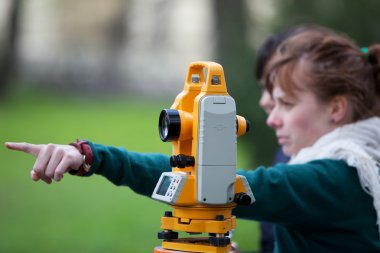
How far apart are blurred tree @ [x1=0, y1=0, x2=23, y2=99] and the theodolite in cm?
1254

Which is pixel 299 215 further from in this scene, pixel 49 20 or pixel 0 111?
pixel 49 20

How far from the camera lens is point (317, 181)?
3184 millimetres

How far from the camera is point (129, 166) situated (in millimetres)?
2854

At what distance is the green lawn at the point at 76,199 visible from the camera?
23.9ft

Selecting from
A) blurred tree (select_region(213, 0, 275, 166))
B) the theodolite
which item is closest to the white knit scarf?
the theodolite

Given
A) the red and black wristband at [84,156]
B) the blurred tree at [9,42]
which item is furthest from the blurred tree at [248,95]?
the blurred tree at [9,42]

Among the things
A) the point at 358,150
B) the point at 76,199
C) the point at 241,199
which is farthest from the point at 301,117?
the point at 76,199

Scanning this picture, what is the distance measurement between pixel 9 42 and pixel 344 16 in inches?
380

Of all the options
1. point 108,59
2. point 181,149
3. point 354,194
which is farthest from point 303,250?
point 108,59

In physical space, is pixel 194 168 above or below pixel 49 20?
below

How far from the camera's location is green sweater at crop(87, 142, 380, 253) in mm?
2877

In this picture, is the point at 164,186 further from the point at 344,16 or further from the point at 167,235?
the point at 344,16

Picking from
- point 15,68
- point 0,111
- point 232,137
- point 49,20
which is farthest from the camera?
point 49,20

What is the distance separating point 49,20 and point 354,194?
1414 cm
